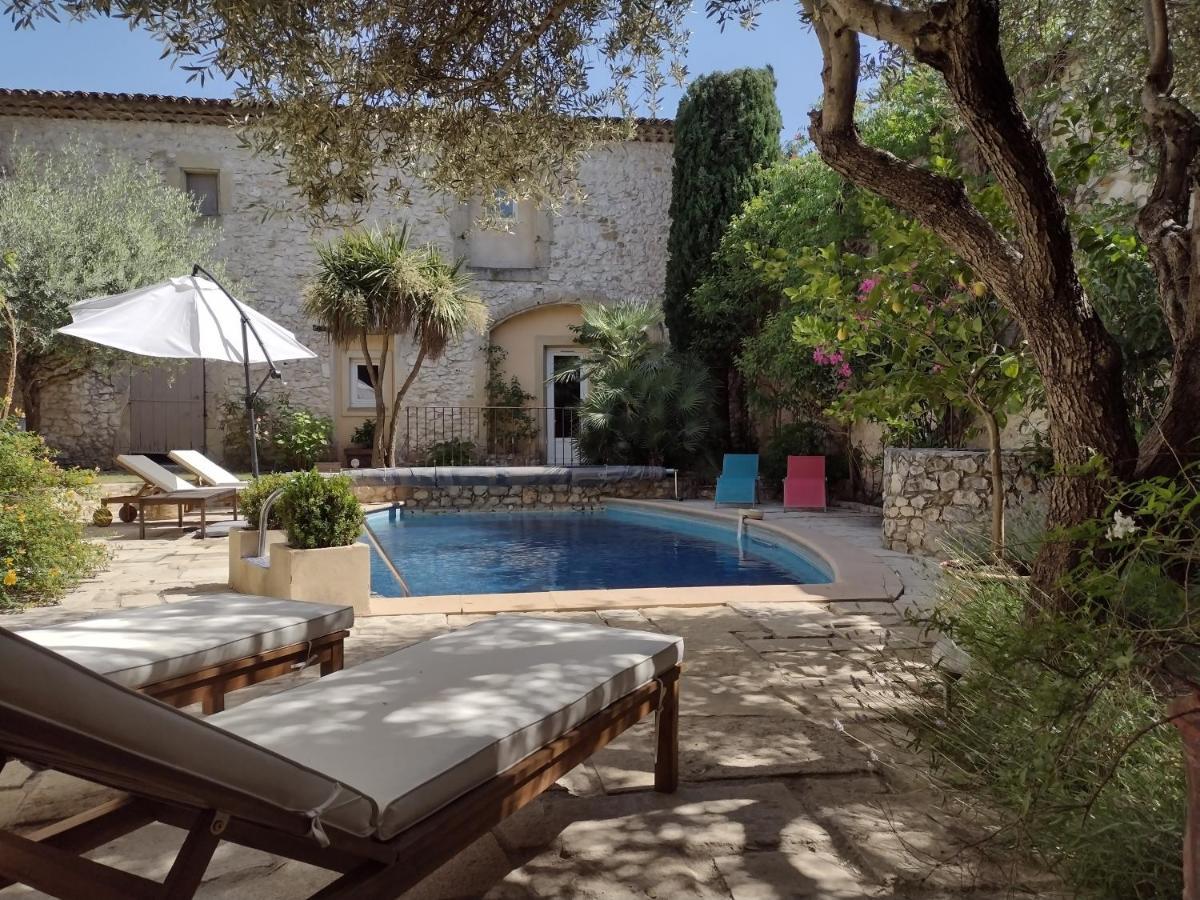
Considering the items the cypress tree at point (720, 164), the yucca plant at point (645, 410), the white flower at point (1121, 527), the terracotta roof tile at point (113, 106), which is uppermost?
the terracotta roof tile at point (113, 106)

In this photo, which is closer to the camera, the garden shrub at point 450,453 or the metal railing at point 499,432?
the garden shrub at point 450,453

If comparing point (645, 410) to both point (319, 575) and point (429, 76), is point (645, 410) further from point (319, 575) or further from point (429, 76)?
point (429, 76)

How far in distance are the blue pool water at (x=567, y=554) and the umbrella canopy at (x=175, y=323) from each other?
229 centimetres

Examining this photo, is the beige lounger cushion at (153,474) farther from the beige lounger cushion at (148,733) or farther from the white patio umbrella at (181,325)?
the beige lounger cushion at (148,733)

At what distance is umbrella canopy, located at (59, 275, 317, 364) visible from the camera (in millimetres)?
6840

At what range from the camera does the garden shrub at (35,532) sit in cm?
463

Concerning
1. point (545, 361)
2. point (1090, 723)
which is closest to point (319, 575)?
point (1090, 723)

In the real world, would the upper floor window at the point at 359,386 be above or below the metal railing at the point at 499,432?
above

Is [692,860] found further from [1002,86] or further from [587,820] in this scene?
[1002,86]

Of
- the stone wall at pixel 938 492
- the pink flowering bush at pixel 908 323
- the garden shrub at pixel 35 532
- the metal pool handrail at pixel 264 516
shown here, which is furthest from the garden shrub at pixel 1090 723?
the garden shrub at pixel 35 532

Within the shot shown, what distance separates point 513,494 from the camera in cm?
1121

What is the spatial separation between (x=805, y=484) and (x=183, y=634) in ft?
26.1

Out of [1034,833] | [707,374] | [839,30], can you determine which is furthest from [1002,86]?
[707,374]

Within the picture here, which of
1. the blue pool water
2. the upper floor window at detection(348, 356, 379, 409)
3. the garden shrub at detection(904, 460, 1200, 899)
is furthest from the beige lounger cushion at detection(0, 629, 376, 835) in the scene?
the upper floor window at detection(348, 356, 379, 409)
